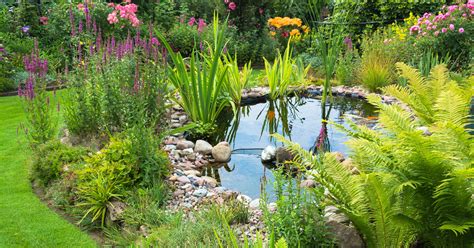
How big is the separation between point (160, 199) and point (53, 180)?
1175 mm

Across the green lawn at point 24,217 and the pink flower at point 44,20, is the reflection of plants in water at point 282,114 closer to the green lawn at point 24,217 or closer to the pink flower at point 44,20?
the green lawn at point 24,217

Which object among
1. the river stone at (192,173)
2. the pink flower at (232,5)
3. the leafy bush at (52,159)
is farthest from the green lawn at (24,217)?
the pink flower at (232,5)

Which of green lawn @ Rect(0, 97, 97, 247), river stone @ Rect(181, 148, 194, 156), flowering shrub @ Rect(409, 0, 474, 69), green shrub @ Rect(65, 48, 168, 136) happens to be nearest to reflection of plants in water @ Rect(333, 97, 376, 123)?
flowering shrub @ Rect(409, 0, 474, 69)

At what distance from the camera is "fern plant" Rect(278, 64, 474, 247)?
2.34 meters

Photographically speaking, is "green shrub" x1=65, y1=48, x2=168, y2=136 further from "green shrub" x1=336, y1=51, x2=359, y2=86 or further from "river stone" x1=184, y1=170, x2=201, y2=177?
"green shrub" x1=336, y1=51, x2=359, y2=86

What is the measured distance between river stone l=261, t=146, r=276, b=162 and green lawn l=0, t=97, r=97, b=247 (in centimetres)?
198

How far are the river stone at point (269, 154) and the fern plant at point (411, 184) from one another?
1790 millimetres

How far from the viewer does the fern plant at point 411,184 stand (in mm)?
2338

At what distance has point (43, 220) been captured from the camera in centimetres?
355

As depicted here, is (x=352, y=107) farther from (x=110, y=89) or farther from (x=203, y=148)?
(x=110, y=89)

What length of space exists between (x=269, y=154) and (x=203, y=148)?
707 millimetres

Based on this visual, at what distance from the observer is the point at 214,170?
15.0 feet

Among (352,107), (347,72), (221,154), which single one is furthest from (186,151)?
(347,72)

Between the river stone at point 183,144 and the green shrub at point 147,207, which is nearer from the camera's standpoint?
the green shrub at point 147,207
